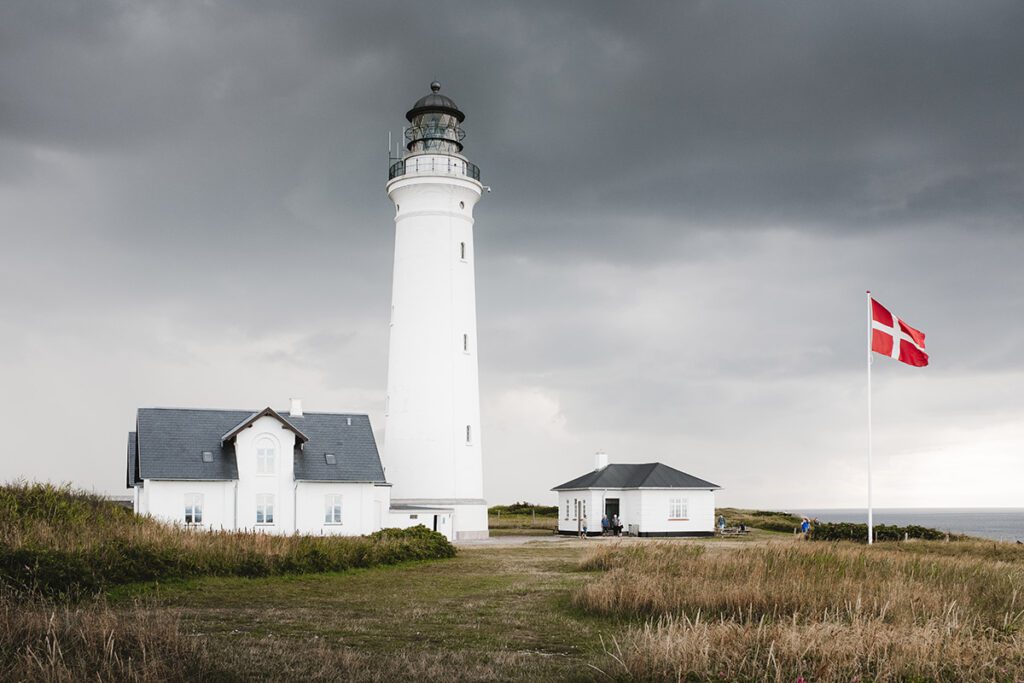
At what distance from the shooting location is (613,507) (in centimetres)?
4759

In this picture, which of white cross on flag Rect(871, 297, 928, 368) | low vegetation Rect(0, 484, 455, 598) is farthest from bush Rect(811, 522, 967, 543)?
low vegetation Rect(0, 484, 455, 598)

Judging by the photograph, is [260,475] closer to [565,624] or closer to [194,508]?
[194,508]

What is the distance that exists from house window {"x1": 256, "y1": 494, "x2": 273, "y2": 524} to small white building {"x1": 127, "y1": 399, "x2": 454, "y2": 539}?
1.3 inches

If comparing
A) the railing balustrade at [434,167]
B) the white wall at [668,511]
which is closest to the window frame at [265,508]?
the railing balustrade at [434,167]

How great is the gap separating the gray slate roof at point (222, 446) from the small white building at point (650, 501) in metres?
12.7

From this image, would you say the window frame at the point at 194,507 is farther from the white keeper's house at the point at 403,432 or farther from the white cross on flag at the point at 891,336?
the white cross on flag at the point at 891,336

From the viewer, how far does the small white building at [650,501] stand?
44000 mm

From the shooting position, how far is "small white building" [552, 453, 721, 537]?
44.0 metres

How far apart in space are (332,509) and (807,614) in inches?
940

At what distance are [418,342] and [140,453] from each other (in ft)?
33.7

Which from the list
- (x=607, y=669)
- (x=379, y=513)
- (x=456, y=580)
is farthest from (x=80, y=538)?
(x=379, y=513)

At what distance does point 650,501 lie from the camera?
44.0m

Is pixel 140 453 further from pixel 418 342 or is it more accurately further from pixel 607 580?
pixel 607 580

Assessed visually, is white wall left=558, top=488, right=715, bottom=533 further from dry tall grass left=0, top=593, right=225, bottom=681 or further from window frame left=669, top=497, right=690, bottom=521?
dry tall grass left=0, top=593, right=225, bottom=681
